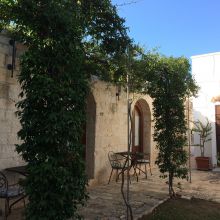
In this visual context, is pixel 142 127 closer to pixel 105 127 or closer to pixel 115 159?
pixel 115 159

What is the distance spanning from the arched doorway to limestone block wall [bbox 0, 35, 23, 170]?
560cm

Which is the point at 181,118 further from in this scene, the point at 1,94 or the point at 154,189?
the point at 1,94

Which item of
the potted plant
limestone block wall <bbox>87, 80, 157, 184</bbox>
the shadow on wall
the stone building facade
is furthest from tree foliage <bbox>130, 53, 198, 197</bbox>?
the potted plant

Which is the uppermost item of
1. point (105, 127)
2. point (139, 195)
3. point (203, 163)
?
point (105, 127)

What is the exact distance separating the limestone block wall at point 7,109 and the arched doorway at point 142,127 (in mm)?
5596

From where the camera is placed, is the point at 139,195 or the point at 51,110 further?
the point at 139,195

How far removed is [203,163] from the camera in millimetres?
10555

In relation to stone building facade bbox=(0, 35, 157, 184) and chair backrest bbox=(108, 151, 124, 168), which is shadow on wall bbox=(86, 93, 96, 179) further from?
chair backrest bbox=(108, 151, 124, 168)

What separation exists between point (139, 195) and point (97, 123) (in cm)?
214

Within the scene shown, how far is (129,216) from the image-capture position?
4.87 metres

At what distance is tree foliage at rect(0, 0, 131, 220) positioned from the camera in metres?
3.07

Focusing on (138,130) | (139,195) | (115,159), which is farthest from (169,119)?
(138,130)

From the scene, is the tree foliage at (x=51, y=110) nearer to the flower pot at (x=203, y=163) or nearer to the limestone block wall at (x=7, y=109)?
the limestone block wall at (x=7, y=109)

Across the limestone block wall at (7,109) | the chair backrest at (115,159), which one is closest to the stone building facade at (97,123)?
the limestone block wall at (7,109)
